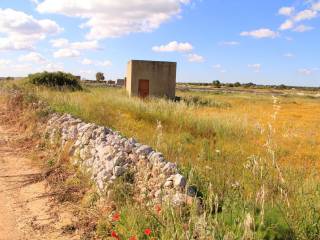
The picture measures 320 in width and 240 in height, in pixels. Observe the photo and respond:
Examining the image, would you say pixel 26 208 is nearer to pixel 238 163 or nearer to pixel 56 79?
pixel 238 163

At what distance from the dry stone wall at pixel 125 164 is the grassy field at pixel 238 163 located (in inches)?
11.6

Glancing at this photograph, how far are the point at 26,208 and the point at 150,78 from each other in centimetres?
2181

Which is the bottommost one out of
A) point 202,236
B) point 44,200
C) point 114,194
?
point 44,200

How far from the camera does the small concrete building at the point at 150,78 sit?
27188 millimetres

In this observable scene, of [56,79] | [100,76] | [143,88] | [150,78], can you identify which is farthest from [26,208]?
[100,76]

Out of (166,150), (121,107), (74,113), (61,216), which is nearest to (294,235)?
(61,216)

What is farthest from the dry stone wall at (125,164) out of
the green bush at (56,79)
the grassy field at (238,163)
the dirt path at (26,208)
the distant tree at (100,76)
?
the distant tree at (100,76)

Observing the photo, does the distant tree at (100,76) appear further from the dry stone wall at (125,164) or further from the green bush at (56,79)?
the dry stone wall at (125,164)

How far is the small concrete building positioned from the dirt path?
732 inches

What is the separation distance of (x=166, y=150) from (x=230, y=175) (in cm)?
190

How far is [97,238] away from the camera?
4.91 m

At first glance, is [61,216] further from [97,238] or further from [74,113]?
[74,113]

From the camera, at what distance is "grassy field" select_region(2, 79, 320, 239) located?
3.74m

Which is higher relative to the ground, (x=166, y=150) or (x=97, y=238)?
(x=166, y=150)
